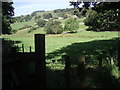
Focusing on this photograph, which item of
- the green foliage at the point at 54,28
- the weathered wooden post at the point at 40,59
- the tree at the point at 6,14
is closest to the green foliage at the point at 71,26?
the green foliage at the point at 54,28

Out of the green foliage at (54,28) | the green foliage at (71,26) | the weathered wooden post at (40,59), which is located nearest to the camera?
the weathered wooden post at (40,59)

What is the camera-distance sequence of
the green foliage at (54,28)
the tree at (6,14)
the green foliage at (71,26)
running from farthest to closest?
the green foliage at (71,26), the green foliage at (54,28), the tree at (6,14)

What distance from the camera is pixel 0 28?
3008 centimetres

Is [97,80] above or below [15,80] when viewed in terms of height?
below

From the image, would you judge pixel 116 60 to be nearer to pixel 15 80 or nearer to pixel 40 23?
pixel 15 80

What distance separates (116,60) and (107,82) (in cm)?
327

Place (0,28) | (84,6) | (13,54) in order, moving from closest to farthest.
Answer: (13,54), (84,6), (0,28)

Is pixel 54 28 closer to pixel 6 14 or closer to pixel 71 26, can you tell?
pixel 71 26

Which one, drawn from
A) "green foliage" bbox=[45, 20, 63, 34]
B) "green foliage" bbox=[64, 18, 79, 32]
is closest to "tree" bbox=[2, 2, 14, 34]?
"green foliage" bbox=[45, 20, 63, 34]

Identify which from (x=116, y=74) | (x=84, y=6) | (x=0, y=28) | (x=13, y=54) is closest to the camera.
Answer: (x=13, y=54)

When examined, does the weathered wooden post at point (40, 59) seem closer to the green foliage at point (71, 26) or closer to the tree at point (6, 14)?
the tree at point (6, 14)

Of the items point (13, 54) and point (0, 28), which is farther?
point (0, 28)

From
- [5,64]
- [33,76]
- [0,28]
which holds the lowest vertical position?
[33,76]

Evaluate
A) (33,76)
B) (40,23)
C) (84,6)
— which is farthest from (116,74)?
(40,23)
